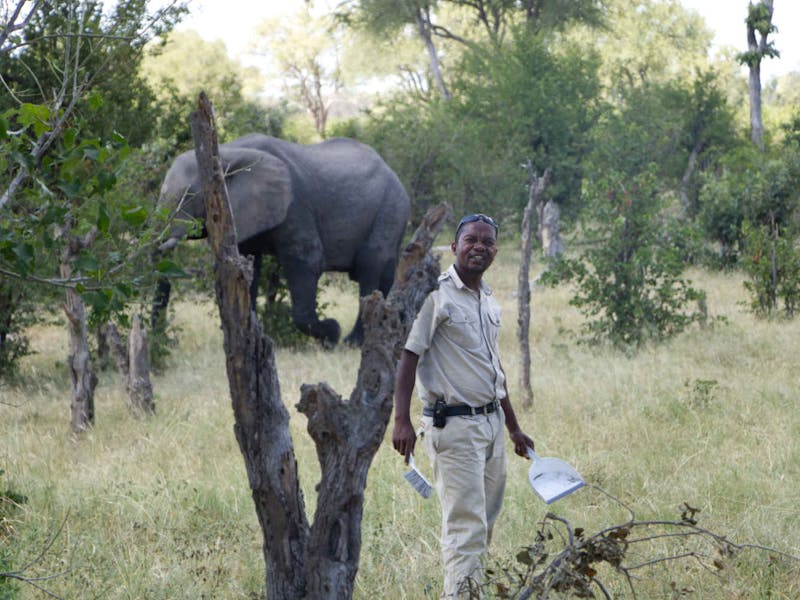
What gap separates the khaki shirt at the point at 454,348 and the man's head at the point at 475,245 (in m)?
0.08

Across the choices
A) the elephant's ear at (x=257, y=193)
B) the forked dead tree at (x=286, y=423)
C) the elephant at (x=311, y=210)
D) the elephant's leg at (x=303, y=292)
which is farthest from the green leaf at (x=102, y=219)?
the elephant's leg at (x=303, y=292)

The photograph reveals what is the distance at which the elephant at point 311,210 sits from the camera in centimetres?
1148

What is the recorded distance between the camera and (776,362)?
952 centimetres

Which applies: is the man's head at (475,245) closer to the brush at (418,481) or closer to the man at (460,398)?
the man at (460,398)

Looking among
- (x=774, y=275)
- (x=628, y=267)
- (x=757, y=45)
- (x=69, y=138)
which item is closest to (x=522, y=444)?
(x=69, y=138)

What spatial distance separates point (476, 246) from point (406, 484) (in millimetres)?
2372

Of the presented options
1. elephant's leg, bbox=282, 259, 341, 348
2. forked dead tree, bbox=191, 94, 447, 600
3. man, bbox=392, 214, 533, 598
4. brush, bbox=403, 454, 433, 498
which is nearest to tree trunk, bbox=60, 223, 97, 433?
elephant's leg, bbox=282, 259, 341, 348

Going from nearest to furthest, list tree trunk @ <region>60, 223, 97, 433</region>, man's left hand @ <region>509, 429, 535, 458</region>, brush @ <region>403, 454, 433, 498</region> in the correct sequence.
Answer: brush @ <region>403, 454, 433, 498</region>, man's left hand @ <region>509, 429, 535, 458</region>, tree trunk @ <region>60, 223, 97, 433</region>

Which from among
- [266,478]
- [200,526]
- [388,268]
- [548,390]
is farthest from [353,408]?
[388,268]

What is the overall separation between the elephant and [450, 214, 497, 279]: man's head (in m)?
6.92

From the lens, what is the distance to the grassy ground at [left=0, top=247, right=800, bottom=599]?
15.5 ft

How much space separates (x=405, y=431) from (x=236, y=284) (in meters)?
1.08

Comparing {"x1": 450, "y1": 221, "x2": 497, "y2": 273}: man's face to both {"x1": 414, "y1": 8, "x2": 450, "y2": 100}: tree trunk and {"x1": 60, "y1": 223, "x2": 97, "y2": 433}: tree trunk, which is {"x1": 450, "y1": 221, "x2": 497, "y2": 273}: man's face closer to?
{"x1": 60, "y1": 223, "x2": 97, "y2": 433}: tree trunk

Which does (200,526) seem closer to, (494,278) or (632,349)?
(632,349)
